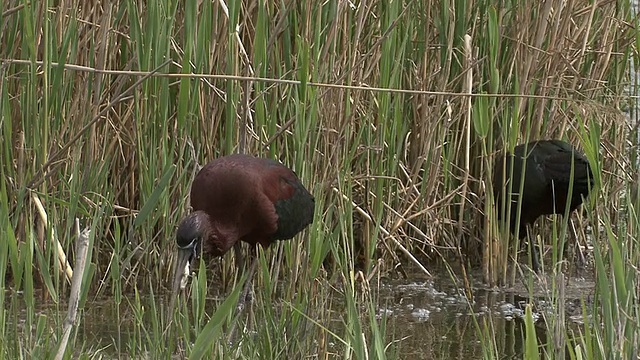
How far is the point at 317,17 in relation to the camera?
12.9 feet

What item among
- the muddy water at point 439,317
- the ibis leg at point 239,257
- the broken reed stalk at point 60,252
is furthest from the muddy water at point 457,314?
the broken reed stalk at point 60,252

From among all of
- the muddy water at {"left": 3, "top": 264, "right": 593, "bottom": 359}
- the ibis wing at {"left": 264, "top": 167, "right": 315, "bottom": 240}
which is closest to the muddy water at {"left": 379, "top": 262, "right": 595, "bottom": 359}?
the muddy water at {"left": 3, "top": 264, "right": 593, "bottom": 359}

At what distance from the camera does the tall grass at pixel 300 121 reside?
148 inches

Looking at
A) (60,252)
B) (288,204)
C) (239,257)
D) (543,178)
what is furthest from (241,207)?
(543,178)

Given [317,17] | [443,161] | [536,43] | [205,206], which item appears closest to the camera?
[317,17]

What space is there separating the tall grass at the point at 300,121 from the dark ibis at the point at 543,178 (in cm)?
11

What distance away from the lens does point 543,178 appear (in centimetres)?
497

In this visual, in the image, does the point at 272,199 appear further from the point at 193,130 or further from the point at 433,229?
the point at 433,229

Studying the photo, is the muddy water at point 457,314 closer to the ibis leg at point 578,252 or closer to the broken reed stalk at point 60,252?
the ibis leg at point 578,252

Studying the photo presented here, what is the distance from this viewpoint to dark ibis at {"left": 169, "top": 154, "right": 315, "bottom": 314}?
4066 millimetres

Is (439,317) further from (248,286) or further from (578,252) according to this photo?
(578,252)

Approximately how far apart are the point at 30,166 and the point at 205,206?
592 millimetres

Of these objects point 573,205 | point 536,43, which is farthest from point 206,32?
point 573,205

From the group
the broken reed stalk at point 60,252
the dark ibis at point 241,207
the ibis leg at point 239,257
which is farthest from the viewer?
the ibis leg at point 239,257
